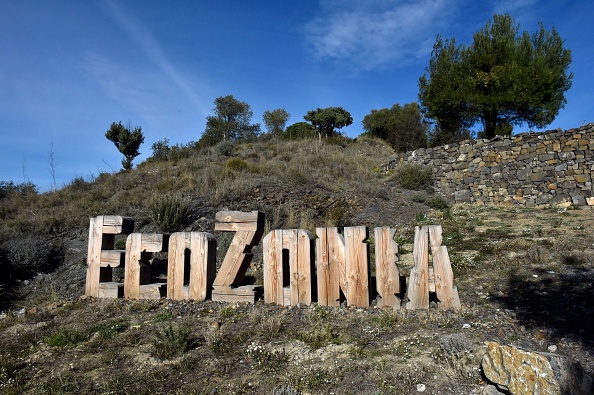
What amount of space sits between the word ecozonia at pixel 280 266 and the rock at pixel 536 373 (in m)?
1.85

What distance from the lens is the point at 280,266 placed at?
598 cm

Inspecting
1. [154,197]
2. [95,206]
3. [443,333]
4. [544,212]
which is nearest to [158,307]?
[443,333]

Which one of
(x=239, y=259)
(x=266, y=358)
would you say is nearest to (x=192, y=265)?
(x=239, y=259)

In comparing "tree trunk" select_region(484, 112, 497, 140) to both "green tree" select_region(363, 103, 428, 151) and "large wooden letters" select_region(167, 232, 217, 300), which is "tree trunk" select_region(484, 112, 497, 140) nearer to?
"green tree" select_region(363, 103, 428, 151)

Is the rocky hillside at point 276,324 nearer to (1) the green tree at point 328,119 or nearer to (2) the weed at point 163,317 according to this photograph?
(2) the weed at point 163,317

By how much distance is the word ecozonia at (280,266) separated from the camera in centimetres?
535

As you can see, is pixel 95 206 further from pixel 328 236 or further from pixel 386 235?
pixel 386 235

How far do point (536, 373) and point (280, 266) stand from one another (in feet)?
11.7

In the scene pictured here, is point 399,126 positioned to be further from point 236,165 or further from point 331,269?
point 331,269

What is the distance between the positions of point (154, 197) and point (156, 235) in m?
4.34

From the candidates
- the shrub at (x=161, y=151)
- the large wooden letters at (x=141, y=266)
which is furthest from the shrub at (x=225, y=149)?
the large wooden letters at (x=141, y=266)

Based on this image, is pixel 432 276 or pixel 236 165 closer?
pixel 432 276

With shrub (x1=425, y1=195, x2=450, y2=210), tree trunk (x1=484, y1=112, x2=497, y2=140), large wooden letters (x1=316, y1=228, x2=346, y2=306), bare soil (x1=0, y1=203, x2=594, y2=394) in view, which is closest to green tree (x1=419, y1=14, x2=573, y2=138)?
tree trunk (x1=484, y1=112, x2=497, y2=140)

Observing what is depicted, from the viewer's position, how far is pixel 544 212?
40.9 feet
